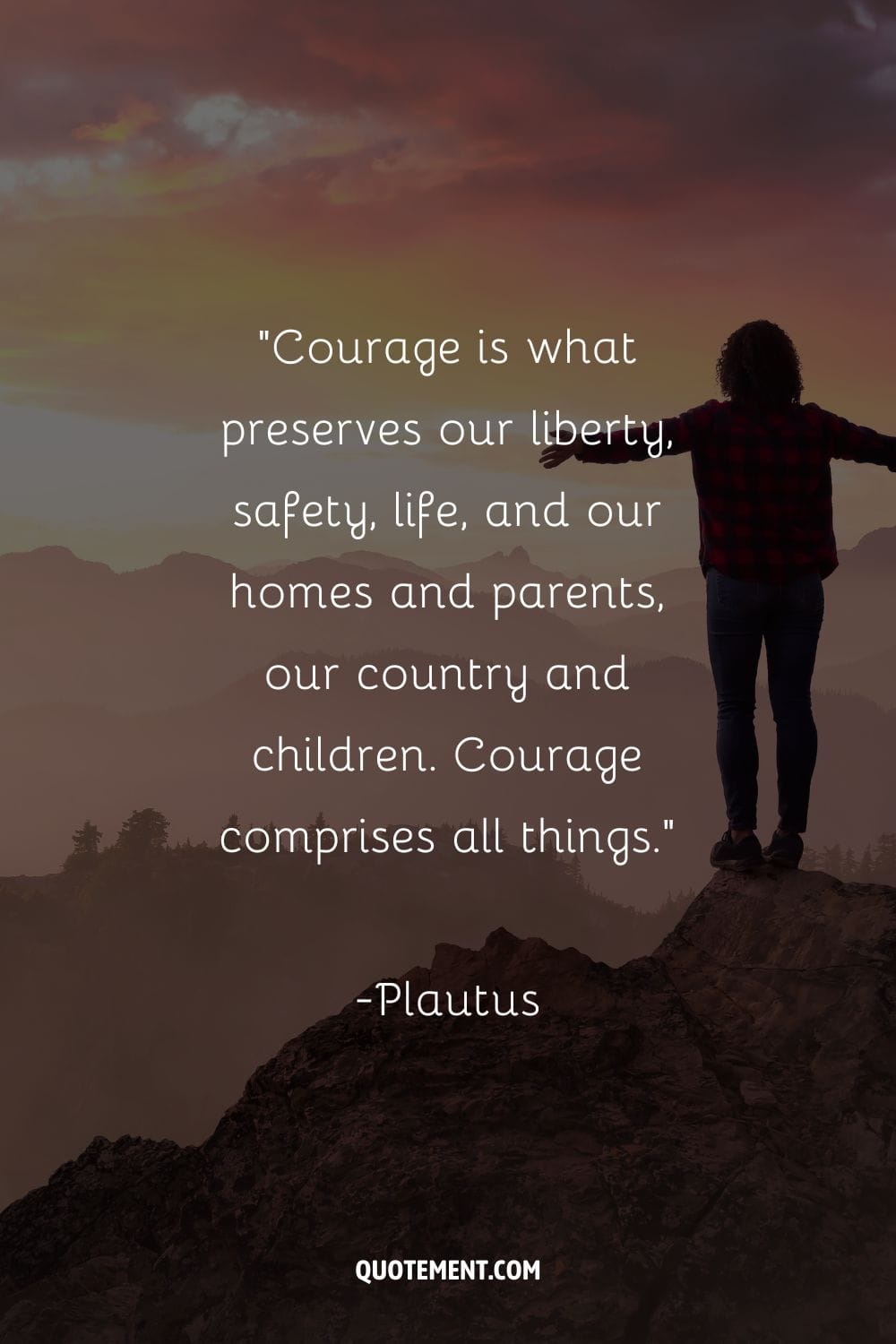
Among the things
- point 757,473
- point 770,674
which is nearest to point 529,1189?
point 770,674

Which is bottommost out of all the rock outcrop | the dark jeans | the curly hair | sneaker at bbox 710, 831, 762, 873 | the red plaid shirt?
the rock outcrop

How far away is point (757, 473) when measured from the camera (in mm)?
8055

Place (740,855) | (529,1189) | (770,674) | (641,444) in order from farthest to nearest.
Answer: (740,855)
(770,674)
(641,444)
(529,1189)

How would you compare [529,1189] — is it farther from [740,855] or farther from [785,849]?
[785,849]

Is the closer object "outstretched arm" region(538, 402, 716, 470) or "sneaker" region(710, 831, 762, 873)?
"outstretched arm" region(538, 402, 716, 470)

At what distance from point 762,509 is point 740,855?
249 centimetres

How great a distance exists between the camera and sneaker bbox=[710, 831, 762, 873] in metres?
8.59

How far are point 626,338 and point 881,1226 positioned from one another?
341 inches

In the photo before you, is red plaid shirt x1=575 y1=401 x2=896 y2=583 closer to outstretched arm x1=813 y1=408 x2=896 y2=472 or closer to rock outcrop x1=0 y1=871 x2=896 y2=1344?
outstretched arm x1=813 y1=408 x2=896 y2=472

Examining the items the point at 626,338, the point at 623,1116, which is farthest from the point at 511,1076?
the point at 626,338

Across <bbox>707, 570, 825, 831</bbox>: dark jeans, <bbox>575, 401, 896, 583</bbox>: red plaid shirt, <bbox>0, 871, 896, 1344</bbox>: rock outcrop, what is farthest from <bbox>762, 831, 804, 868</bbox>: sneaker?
<bbox>575, 401, 896, 583</bbox>: red plaid shirt

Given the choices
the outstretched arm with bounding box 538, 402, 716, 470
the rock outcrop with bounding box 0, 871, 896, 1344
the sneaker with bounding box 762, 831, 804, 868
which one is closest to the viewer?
the rock outcrop with bounding box 0, 871, 896, 1344

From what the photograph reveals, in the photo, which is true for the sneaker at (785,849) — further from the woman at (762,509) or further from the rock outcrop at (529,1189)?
the rock outcrop at (529,1189)

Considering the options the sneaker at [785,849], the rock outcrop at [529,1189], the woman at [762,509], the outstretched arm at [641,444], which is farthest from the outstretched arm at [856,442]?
the rock outcrop at [529,1189]
